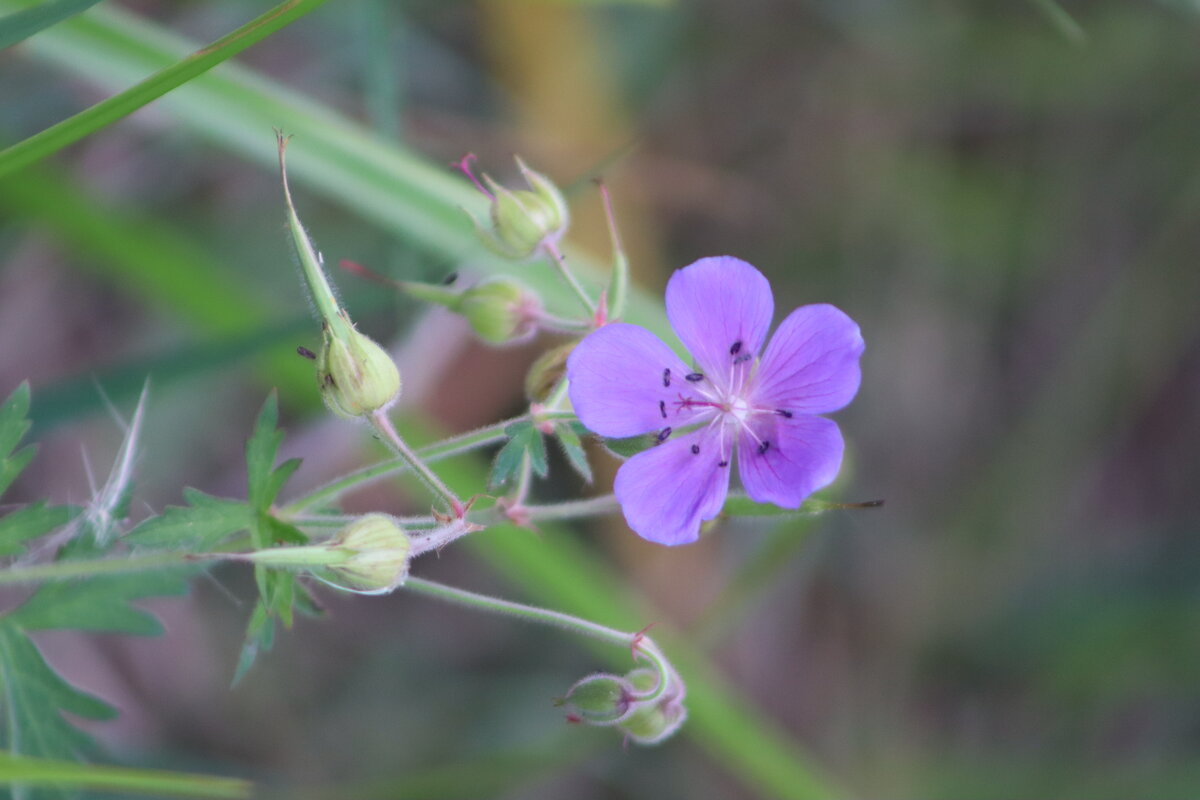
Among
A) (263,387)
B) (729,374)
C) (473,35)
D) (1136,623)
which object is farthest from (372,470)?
(1136,623)

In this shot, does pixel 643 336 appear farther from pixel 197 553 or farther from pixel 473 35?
pixel 473 35

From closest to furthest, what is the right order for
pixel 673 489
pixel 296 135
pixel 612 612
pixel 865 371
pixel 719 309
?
pixel 673 489 → pixel 719 309 → pixel 296 135 → pixel 612 612 → pixel 865 371

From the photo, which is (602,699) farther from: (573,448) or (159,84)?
(159,84)

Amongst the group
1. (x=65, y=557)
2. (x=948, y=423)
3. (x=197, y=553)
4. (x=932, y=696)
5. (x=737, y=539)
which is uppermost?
(x=197, y=553)

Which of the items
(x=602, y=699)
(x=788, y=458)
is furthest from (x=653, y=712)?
(x=788, y=458)

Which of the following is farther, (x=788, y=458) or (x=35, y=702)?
(x=35, y=702)

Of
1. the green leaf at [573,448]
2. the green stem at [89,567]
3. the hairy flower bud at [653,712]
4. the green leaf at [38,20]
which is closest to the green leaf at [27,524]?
the green stem at [89,567]

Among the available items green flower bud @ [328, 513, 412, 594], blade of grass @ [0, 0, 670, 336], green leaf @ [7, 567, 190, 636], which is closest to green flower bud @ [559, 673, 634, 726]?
green flower bud @ [328, 513, 412, 594]
